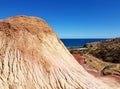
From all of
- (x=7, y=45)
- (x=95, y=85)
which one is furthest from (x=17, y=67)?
(x=95, y=85)

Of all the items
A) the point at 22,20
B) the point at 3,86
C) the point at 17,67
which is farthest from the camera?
the point at 22,20

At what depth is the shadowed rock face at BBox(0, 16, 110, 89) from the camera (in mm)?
15970

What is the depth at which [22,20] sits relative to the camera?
776 inches

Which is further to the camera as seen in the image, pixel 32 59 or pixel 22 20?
pixel 22 20

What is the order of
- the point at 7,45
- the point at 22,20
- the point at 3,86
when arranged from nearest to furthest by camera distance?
the point at 3,86
the point at 7,45
the point at 22,20

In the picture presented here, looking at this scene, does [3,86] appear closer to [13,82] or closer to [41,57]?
[13,82]

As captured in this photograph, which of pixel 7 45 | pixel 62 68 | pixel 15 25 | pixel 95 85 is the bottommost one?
pixel 95 85

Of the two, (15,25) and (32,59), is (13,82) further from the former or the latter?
(15,25)

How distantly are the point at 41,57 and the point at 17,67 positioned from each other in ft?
5.82

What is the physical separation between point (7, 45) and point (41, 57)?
2.49m

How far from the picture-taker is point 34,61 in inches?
665

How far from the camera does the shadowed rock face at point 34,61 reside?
16.0m

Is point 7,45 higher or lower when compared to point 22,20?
lower

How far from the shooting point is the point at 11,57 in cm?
1694
